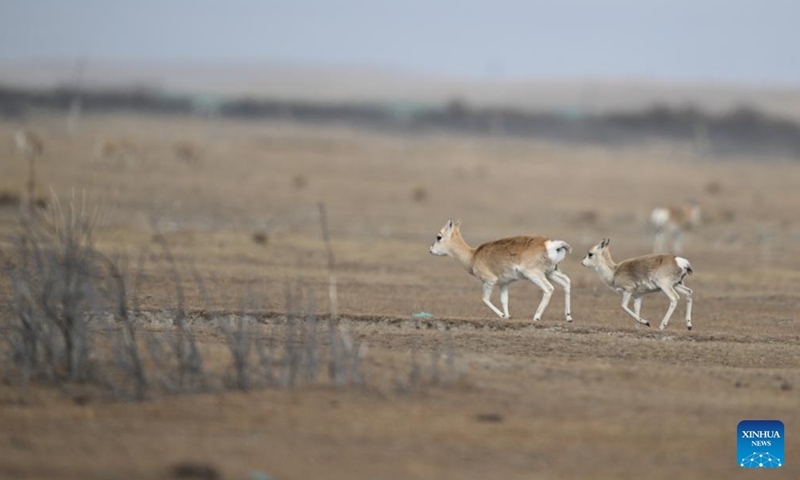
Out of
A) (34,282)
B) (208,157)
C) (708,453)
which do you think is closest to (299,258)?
(34,282)

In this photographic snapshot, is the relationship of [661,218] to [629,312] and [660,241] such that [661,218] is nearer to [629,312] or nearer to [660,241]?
[660,241]

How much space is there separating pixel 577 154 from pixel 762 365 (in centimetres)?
4371

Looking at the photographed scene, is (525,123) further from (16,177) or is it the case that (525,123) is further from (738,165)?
(16,177)

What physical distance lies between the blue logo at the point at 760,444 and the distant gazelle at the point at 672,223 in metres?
18.4

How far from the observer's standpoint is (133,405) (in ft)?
34.9

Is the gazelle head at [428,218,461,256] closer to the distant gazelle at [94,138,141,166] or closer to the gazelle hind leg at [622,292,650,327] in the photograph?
the gazelle hind leg at [622,292,650,327]

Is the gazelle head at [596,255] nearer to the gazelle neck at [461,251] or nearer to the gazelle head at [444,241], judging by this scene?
the gazelle neck at [461,251]

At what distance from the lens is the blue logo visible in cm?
985

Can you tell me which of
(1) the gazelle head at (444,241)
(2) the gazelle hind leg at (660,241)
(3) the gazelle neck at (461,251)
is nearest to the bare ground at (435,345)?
(2) the gazelle hind leg at (660,241)

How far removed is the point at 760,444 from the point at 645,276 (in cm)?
670

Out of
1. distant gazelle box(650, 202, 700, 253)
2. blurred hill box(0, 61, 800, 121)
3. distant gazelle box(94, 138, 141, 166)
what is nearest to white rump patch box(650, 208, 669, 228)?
distant gazelle box(650, 202, 700, 253)

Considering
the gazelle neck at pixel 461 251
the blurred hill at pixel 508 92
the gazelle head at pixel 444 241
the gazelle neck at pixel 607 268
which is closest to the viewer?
the gazelle neck at pixel 607 268

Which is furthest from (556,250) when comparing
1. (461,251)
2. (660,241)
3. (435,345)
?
(660,241)

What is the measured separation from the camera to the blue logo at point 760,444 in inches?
388
